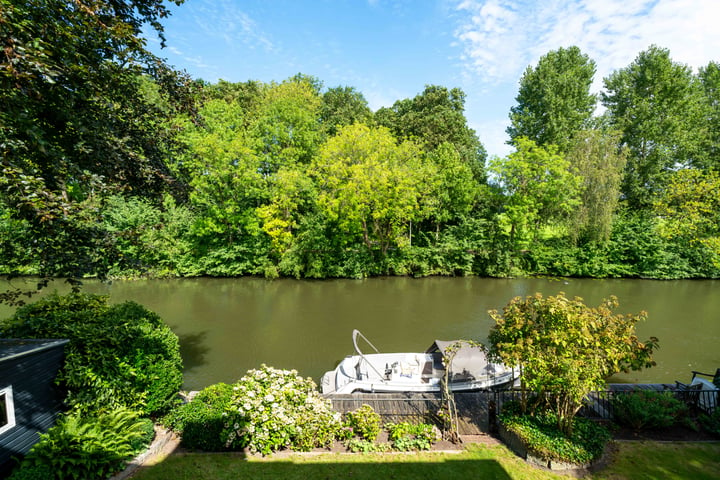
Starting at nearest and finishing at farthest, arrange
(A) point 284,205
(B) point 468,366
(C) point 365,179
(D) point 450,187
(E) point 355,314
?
1. (B) point 468,366
2. (E) point 355,314
3. (C) point 365,179
4. (A) point 284,205
5. (D) point 450,187

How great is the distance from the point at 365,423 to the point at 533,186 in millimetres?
22516

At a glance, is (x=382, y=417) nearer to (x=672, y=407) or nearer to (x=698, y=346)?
(x=672, y=407)

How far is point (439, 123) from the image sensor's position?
3272 centimetres

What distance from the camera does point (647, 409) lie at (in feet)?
24.9

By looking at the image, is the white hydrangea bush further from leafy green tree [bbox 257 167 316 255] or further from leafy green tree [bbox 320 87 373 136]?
leafy green tree [bbox 320 87 373 136]

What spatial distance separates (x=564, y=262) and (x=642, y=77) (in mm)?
18795

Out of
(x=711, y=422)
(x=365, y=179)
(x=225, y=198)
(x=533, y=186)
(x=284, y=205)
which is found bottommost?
(x=711, y=422)

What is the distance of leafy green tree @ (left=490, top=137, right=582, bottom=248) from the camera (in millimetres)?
23775

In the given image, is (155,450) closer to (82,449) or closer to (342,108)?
(82,449)

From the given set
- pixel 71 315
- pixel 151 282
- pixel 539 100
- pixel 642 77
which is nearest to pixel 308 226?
pixel 151 282

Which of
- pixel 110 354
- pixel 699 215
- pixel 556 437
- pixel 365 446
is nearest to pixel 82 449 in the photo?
pixel 110 354

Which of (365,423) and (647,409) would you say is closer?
(365,423)

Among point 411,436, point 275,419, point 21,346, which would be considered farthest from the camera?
point 411,436

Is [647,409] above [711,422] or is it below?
above
